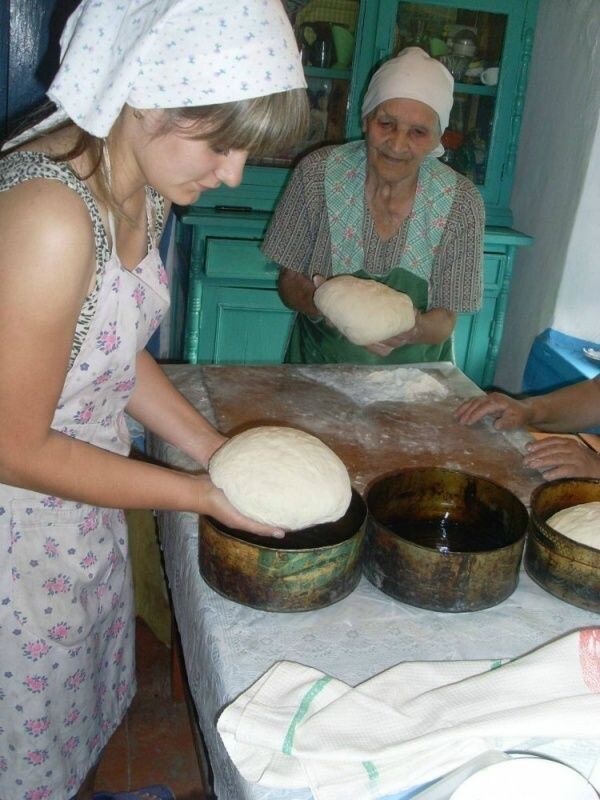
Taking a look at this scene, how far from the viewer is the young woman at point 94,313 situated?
0.91 m

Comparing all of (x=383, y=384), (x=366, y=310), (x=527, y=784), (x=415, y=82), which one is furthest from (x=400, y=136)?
(x=527, y=784)

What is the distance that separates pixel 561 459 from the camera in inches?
64.2

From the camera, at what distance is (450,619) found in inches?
44.6

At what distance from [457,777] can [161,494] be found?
20.9 inches

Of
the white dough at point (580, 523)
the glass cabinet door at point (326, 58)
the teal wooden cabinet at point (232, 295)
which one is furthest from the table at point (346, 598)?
the glass cabinet door at point (326, 58)

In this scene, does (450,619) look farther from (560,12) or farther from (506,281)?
(560,12)

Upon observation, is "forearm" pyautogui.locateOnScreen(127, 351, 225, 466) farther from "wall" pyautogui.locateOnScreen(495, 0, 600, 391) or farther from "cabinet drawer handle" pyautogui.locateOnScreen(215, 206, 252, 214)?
"wall" pyautogui.locateOnScreen(495, 0, 600, 391)

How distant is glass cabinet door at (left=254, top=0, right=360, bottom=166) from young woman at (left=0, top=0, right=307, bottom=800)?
196cm

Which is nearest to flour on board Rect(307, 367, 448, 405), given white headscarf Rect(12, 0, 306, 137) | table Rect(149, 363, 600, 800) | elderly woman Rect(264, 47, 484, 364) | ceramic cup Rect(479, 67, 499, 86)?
table Rect(149, 363, 600, 800)

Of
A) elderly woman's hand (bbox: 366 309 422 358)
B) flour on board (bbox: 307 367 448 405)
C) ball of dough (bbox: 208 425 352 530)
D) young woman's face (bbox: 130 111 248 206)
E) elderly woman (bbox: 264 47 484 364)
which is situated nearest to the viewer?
young woman's face (bbox: 130 111 248 206)

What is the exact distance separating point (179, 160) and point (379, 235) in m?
1.44

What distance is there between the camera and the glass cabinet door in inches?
117

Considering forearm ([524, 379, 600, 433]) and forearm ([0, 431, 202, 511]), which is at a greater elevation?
forearm ([0, 431, 202, 511])

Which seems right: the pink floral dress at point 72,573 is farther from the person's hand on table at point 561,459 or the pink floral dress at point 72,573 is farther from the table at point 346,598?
the person's hand on table at point 561,459
